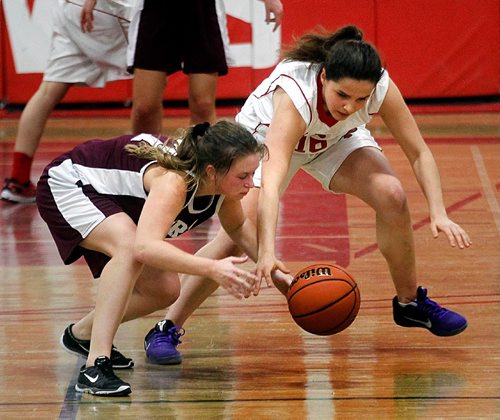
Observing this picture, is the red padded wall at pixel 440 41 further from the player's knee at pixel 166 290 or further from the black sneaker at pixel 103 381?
the black sneaker at pixel 103 381

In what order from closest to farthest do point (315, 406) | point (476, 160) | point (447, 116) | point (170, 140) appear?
point (315, 406), point (170, 140), point (476, 160), point (447, 116)

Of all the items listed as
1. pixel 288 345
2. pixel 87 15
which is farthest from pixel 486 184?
pixel 288 345

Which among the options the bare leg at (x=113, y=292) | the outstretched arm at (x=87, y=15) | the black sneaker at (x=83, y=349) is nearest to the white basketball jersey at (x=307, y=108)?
the bare leg at (x=113, y=292)

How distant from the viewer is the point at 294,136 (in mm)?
3906

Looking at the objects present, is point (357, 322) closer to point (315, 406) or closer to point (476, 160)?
point (315, 406)

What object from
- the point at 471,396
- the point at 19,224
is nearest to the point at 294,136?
the point at 471,396

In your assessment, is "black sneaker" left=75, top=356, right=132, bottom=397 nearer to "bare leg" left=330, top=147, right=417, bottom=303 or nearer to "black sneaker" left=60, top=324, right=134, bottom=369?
"black sneaker" left=60, top=324, right=134, bottom=369

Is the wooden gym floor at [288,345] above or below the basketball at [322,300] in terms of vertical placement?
below

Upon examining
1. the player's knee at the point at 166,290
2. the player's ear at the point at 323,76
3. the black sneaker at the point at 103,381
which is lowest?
the black sneaker at the point at 103,381

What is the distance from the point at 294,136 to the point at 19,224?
2.84m

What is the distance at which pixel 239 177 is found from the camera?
142 inches

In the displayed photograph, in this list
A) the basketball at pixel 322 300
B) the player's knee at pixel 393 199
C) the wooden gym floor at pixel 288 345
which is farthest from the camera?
the player's knee at pixel 393 199

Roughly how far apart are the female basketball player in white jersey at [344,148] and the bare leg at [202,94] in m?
1.93

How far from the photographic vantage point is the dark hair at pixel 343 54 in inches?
148
